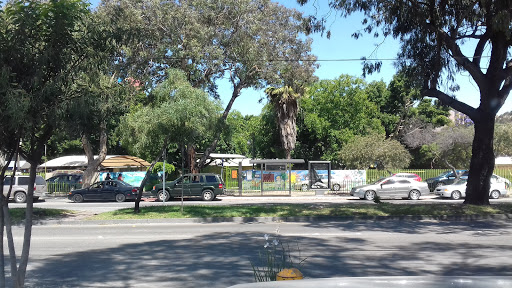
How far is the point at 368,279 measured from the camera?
232 centimetres

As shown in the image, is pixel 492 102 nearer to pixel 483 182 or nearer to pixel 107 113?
pixel 483 182

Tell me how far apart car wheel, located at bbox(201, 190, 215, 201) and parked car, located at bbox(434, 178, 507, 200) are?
45.1 feet

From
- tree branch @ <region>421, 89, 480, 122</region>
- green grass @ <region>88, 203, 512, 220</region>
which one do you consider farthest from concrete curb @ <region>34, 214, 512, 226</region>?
tree branch @ <region>421, 89, 480, 122</region>

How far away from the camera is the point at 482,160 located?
17.0m

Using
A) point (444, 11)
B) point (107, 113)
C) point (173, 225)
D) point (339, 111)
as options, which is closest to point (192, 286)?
point (107, 113)

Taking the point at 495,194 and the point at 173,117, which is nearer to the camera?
the point at 173,117

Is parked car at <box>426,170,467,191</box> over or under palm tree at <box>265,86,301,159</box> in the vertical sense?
under

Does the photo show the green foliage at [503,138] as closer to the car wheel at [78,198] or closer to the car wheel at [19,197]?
the car wheel at [78,198]

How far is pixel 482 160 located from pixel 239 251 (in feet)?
38.7

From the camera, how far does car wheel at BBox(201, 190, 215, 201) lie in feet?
86.4

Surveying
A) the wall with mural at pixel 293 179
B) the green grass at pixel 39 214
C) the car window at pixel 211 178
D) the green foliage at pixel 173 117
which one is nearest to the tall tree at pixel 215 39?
the car window at pixel 211 178

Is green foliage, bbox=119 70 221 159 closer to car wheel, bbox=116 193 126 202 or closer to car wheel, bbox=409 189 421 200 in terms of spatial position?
car wheel, bbox=116 193 126 202

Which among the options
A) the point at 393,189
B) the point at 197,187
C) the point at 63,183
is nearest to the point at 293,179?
the point at 393,189

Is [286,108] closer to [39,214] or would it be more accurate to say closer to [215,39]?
[215,39]
